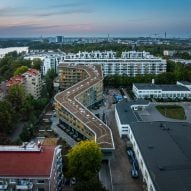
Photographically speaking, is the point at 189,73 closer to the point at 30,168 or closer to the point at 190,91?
the point at 190,91

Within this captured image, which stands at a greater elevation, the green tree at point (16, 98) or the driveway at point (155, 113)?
the green tree at point (16, 98)

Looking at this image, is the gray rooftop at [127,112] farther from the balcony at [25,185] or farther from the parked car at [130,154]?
the balcony at [25,185]

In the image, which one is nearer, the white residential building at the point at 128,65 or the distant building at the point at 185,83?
the distant building at the point at 185,83

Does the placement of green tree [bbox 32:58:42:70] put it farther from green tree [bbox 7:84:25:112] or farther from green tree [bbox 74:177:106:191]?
green tree [bbox 74:177:106:191]

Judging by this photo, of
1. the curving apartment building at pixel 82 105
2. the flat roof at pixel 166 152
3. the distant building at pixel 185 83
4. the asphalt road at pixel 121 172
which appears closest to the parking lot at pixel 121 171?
the asphalt road at pixel 121 172

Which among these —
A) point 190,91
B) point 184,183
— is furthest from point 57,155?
point 190,91

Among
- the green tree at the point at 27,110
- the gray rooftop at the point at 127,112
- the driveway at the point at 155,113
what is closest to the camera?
the gray rooftop at the point at 127,112

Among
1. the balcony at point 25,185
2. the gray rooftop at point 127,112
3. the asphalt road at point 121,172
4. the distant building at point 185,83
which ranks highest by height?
the distant building at point 185,83
